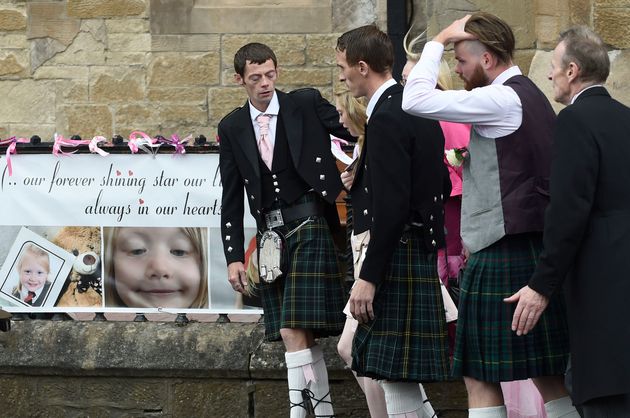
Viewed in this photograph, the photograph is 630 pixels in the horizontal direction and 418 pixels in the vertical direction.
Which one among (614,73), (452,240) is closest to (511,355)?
(452,240)

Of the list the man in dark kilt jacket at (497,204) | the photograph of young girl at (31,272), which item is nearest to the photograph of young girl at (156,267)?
the photograph of young girl at (31,272)

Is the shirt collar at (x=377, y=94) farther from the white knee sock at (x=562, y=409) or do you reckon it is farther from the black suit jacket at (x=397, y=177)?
the white knee sock at (x=562, y=409)

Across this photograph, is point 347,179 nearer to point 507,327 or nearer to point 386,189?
point 386,189

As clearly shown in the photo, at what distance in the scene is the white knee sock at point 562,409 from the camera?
5012 millimetres

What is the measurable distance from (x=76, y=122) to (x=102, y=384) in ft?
12.6

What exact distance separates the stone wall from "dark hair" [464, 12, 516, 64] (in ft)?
7.19

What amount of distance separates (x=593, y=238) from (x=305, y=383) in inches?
71.8

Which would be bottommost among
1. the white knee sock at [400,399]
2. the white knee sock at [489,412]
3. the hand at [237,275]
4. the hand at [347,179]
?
the white knee sock at [489,412]

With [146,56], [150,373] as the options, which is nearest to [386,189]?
[150,373]

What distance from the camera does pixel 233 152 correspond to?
20.6 ft

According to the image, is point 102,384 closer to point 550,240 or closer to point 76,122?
point 550,240

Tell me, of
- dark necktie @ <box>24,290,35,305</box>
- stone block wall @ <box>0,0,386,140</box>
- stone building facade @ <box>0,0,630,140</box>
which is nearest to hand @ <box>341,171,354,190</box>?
dark necktie @ <box>24,290,35,305</box>

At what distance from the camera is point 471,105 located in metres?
4.89

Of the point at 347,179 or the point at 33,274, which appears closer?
the point at 347,179
